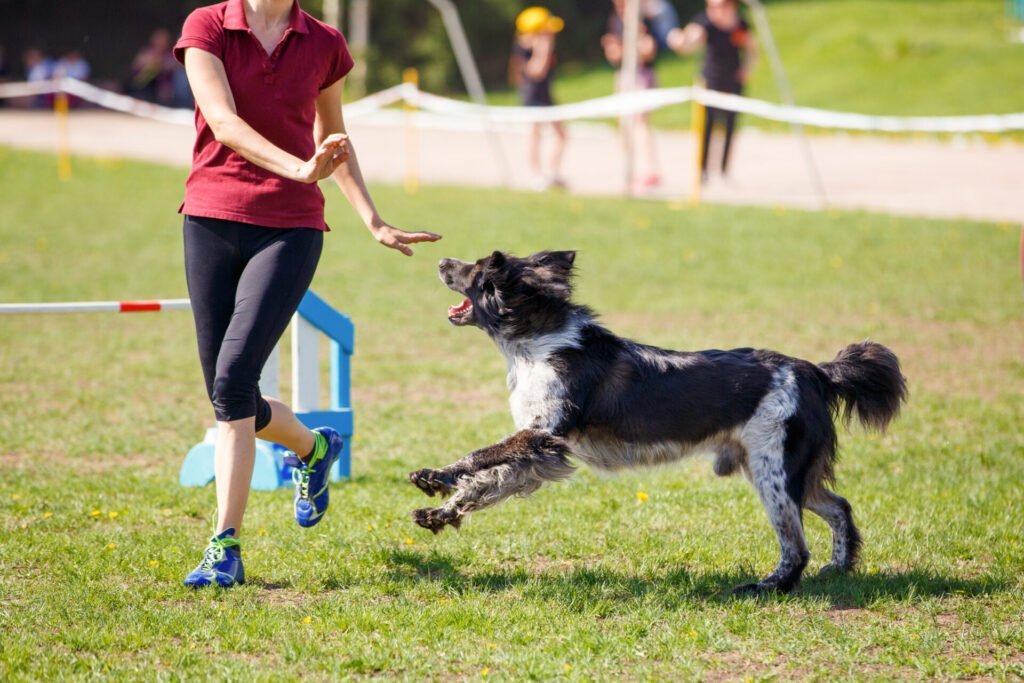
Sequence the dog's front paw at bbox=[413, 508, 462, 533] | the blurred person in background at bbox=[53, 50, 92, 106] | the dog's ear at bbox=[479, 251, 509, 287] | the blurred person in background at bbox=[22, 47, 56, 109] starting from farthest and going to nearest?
1. the blurred person in background at bbox=[22, 47, 56, 109]
2. the blurred person in background at bbox=[53, 50, 92, 106]
3. the dog's ear at bbox=[479, 251, 509, 287]
4. the dog's front paw at bbox=[413, 508, 462, 533]

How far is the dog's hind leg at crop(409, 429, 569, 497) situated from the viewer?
4.53 m

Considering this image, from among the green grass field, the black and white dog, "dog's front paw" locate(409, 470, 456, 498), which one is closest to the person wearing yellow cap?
the green grass field

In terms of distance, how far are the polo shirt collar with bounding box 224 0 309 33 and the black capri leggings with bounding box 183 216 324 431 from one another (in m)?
0.73

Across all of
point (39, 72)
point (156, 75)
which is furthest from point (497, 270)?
point (39, 72)

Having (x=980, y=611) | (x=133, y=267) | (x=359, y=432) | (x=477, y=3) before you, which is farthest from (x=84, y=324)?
(x=477, y=3)

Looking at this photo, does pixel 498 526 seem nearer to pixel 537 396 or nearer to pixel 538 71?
pixel 537 396

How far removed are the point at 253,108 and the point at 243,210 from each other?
1.31 ft

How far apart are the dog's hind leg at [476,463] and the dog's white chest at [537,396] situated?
0.06 meters

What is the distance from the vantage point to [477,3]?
3394 centimetres

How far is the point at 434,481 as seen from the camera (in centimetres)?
453

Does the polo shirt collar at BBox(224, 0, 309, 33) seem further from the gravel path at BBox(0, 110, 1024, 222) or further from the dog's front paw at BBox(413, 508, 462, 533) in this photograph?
the gravel path at BBox(0, 110, 1024, 222)

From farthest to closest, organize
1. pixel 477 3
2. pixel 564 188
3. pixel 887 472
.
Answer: pixel 477 3
pixel 564 188
pixel 887 472

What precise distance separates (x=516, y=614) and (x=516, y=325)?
1.16 m

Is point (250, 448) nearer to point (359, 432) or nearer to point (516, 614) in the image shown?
point (516, 614)
